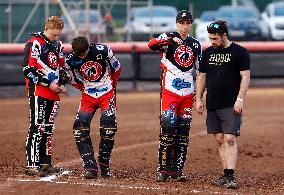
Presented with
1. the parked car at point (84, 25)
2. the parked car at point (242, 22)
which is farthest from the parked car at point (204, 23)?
the parked car at point (84, 25)

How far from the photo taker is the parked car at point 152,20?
34031mm

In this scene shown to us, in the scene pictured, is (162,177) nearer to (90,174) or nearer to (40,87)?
(90,174)

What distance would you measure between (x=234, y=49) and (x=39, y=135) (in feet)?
8.90

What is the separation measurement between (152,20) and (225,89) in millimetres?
21847

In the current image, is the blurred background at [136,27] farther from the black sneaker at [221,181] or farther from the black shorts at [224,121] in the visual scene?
the black sneaker at [221,181]

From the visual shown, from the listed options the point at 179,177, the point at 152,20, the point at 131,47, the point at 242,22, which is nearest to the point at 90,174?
the point at 179,177

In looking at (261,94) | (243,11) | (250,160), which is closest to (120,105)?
(261,94)

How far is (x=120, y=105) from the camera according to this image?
21656 mm

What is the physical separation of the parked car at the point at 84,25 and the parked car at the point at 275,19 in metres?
6.58

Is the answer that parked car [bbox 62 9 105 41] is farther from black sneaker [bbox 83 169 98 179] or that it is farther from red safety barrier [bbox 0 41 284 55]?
black sneaker [bbox 83 169 98 179]

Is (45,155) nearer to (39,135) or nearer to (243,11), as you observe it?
(39,135)

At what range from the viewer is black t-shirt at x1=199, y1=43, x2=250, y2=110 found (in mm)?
11750

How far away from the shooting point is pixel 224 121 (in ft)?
38.8

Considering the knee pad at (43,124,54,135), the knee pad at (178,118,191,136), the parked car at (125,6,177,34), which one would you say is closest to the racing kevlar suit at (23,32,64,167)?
the knee pad at (43,124,54,135)
